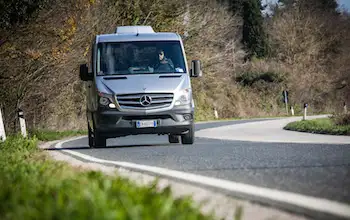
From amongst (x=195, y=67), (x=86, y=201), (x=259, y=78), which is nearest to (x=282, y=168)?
(x=86, y=201)

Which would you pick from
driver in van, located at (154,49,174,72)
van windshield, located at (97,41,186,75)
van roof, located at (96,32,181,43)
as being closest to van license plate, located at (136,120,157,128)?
van windshield, located at (97,41,186,75)

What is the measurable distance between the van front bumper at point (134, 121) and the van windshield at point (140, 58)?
→ 1.00 metres

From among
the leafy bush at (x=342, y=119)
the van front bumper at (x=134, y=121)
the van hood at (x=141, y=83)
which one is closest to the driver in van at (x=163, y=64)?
the van hood at (x=141, y=83)

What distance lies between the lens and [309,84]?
59438 mm

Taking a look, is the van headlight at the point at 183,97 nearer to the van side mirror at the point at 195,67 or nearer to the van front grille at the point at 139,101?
the van front grille at the point at 139,101

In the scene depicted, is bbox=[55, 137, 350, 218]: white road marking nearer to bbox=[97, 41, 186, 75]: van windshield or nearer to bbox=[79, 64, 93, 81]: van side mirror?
bbox=[97, 41, 186, 75]: van windshield

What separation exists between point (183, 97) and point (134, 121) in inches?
44.1

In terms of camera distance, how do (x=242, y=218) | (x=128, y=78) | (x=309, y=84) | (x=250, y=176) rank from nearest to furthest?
(x=242, y=218), (x=250, y=176), (x=128, y=78), (x=309, y=84)

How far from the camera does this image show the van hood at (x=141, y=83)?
13.7 metres

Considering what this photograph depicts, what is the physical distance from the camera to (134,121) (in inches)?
539

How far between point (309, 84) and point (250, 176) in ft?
176

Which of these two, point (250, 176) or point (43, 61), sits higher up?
point (43, 61)

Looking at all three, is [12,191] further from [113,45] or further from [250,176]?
[113,45]

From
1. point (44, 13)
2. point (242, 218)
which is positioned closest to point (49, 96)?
point (44, 13)
